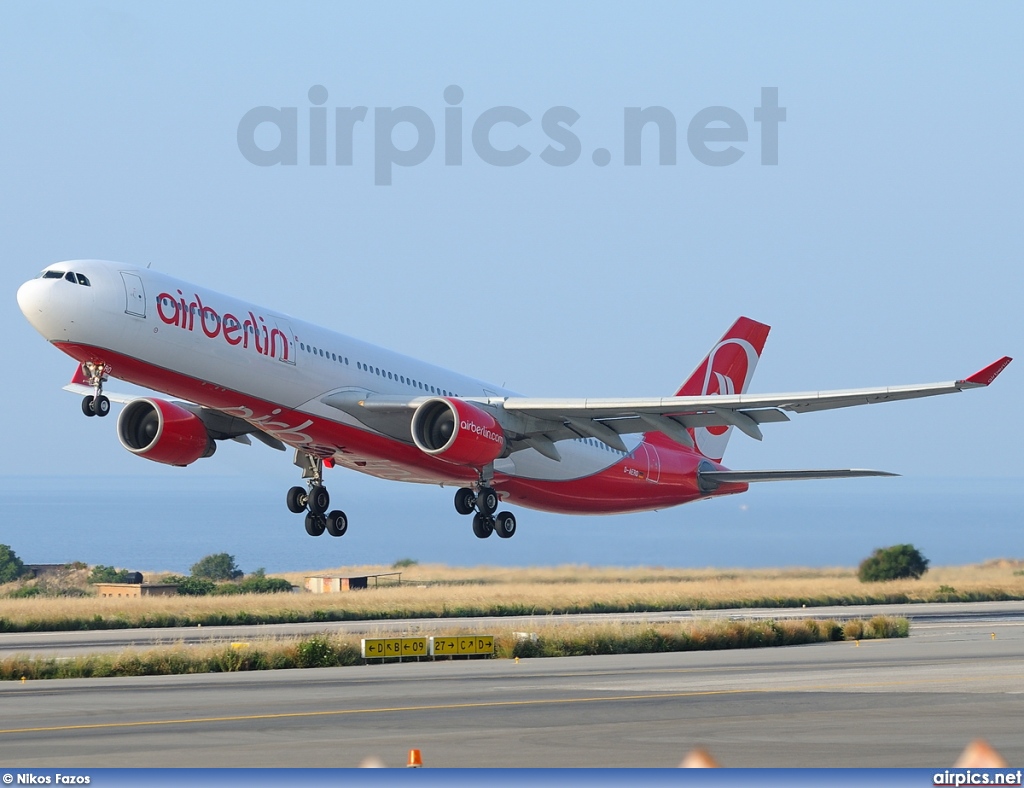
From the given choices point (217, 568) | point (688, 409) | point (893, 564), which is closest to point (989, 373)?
point (688, 409)

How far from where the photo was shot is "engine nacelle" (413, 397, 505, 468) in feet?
119

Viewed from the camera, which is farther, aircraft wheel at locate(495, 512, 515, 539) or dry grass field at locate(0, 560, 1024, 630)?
dry grass field at locate(0, 560, 1024, 630)

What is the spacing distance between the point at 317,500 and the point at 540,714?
19465 millimetres

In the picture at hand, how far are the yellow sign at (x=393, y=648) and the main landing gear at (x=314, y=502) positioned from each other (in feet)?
16.6

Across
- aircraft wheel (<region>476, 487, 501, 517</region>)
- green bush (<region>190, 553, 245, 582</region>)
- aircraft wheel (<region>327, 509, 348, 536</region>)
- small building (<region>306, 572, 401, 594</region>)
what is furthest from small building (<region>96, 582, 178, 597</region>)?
aircraft wheel (<region>476, 487, 501, 517</region>)

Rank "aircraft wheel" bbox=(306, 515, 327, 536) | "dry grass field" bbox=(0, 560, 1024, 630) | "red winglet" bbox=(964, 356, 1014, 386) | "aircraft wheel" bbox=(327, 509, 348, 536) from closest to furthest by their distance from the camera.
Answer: "red winglet" bbox=(964, 356, 1014, 386) < "aircraft wheel" bbox=(306, 515, 327, 536) < "aircraft wheel" bbox=(327, 509, 348, 536) < "dry grass field" bbox=(0, 560, 1024, 630)

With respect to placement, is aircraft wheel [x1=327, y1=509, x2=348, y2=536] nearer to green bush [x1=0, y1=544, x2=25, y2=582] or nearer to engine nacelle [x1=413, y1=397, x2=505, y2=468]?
engine nacelle [x1=413, y1=397, x2=505, y2=468]

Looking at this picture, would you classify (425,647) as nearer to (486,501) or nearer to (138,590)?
(486,501)

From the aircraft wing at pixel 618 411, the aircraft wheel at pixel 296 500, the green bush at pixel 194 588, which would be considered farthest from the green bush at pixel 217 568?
the aircraft wing at pixel 618 411

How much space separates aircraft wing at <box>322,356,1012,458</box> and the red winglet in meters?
1.84

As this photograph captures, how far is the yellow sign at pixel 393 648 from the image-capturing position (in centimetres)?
3606

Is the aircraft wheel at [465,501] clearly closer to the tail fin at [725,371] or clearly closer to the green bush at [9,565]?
the tail fin at [725,371]

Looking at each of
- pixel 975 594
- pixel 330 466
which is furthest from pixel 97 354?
pixel 975 594

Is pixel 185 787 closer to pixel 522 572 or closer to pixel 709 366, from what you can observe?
pixel 709 366
